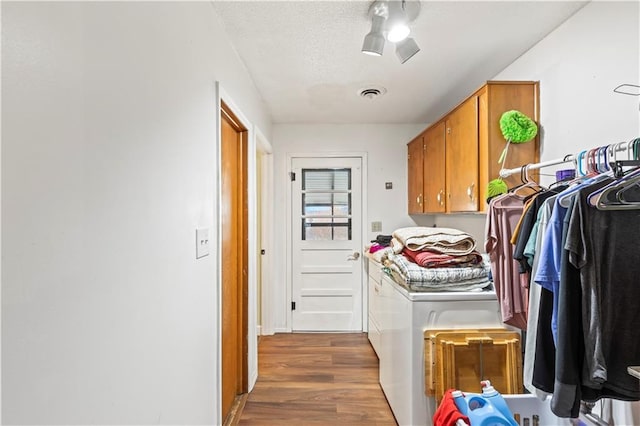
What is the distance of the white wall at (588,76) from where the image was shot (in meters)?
1.38

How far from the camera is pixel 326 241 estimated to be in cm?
361

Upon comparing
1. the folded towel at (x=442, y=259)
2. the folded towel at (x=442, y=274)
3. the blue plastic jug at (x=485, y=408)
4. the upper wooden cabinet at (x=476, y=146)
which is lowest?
the blue plastic jug at (x=485, y=408)

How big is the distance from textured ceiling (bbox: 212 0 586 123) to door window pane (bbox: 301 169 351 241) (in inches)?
32.6

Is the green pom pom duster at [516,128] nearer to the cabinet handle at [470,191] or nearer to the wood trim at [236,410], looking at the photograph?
the cabinet handle at [470,191]

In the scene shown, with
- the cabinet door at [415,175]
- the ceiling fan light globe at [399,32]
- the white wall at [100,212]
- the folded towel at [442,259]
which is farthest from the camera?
the cabinet door at [415,175]

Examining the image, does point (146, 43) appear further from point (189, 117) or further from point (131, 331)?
point (131, 331)

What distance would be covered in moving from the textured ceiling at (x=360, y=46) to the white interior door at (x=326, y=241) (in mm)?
811

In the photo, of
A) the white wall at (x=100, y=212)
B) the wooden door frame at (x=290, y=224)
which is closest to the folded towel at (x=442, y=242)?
the white wall at (x=100, y=212)

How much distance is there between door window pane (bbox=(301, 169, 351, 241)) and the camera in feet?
11.8

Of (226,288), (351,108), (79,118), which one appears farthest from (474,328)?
(351,108)

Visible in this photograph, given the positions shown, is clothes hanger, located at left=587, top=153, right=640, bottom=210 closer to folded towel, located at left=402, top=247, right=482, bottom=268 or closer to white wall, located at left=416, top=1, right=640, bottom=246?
white wall, located at left=416, top=1, right=640, bottom=246

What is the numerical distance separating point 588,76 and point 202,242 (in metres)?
2.00

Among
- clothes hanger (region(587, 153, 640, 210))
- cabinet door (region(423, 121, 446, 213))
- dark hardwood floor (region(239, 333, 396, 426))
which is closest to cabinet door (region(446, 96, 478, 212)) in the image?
cabinet door (region(423, 121, 446, 213))

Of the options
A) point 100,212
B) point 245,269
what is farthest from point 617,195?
point 245,269
